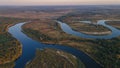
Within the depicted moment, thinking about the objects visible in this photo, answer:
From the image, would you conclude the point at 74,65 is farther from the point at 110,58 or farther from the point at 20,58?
the point at 20,58

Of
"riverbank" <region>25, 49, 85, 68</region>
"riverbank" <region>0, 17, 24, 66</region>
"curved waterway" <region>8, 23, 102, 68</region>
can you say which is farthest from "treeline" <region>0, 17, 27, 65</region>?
"riverbank" <region>25, 49, 85, 68</region>

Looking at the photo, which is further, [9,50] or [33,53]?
[9,50]

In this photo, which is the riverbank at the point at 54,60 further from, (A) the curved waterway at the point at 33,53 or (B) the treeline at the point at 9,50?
(B) the treeline at the point at 9,50

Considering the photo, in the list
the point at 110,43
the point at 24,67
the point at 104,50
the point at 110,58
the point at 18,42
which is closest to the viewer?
the point at 24,67

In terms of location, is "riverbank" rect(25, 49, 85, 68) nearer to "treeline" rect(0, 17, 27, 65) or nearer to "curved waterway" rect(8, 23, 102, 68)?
"curved waterway" rect(8, 23, 102, 68)

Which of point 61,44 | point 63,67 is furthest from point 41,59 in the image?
point 61,44

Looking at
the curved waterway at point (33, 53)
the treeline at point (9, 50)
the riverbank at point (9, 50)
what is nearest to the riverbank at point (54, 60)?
the curved waterway at point (33, 53)

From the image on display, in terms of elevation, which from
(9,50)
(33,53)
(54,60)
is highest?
(54,60)

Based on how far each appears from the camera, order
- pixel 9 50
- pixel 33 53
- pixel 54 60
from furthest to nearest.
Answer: pixel 9 50
pixel 33 53
pixel 54 60

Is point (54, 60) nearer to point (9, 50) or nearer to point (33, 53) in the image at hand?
point (33, 53)

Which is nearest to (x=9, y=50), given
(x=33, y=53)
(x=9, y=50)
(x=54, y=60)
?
(x=9, y=50)

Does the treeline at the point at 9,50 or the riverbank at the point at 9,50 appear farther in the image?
the treeline at the point at 9,50
